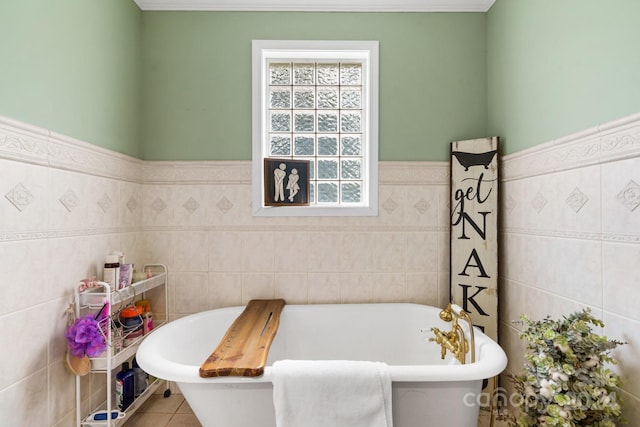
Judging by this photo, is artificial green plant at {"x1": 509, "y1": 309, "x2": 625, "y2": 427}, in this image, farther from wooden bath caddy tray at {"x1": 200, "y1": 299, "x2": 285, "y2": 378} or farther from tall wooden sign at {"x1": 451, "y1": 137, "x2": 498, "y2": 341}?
wooden bath caddy tray at {"x1": 200, "y1": 299, "x2": 285, "y2": 378}

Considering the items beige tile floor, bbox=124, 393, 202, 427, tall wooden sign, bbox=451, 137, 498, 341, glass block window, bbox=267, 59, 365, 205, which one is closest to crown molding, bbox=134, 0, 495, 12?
glass block window, bbox=267, 59, 365, 205

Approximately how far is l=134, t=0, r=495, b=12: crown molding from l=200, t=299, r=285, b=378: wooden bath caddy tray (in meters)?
1.90

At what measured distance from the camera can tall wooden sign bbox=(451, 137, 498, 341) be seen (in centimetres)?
194

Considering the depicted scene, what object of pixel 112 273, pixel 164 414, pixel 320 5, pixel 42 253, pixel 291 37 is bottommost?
pixel 164 414

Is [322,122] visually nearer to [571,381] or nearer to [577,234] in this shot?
[577,234]

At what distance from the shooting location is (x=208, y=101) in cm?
216

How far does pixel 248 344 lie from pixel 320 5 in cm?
206

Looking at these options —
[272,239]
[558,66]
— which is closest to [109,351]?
[272,239]

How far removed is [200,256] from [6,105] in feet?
4.01

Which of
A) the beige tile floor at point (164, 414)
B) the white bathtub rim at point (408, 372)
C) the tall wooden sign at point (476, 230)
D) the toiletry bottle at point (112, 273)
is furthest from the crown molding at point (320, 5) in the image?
the beige tile floor at point (164, 414)

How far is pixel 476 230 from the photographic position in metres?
2.00

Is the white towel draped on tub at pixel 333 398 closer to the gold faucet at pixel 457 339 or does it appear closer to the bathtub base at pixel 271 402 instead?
the bathtub base at pixel 271 402

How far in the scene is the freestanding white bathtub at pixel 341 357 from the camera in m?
1.23

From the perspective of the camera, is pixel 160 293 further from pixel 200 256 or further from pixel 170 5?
pixel 170 5
